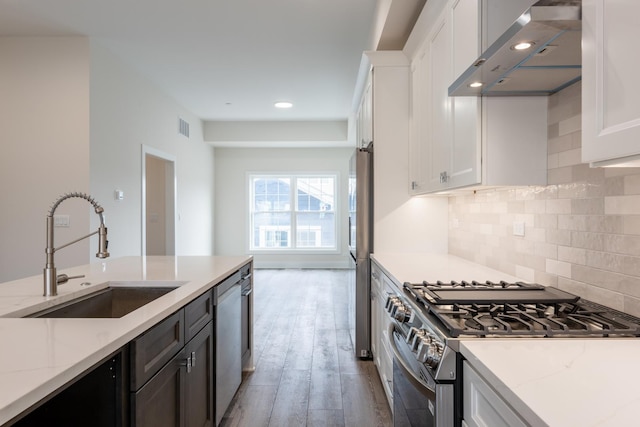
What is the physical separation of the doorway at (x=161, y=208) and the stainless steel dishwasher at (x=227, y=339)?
359 cm

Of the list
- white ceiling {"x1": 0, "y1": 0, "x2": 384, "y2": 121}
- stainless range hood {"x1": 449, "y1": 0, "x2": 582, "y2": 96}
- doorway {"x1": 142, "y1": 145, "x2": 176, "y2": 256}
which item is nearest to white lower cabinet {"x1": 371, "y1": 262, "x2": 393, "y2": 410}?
stainless range hood {"x1": 449, "y1": 0, "x2": 582, "y2": 96}

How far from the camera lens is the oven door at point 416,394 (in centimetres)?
108

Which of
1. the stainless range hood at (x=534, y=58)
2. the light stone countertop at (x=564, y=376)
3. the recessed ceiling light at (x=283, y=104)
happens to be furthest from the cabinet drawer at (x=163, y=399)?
the recessed ceiling light at (x=283, y=104)

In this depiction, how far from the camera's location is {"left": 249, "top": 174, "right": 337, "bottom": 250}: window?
7855 mm

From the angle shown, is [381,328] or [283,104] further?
[283,104]

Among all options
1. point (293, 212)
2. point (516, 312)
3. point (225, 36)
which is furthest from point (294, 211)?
point (516, 312)

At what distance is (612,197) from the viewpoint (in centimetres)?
131

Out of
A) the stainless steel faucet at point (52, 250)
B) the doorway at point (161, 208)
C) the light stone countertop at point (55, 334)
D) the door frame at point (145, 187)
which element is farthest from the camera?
the doorway at point (161, 208)

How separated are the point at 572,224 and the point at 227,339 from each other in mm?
1761

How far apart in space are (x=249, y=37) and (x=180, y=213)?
10.5 feet

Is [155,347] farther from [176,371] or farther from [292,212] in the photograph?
[292,212]

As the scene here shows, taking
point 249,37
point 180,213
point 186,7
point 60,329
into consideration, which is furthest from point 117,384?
point 180,213

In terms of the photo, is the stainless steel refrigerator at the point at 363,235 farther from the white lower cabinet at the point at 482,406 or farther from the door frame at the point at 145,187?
the door frame at the point at 145,187

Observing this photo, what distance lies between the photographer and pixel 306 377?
2791mm
